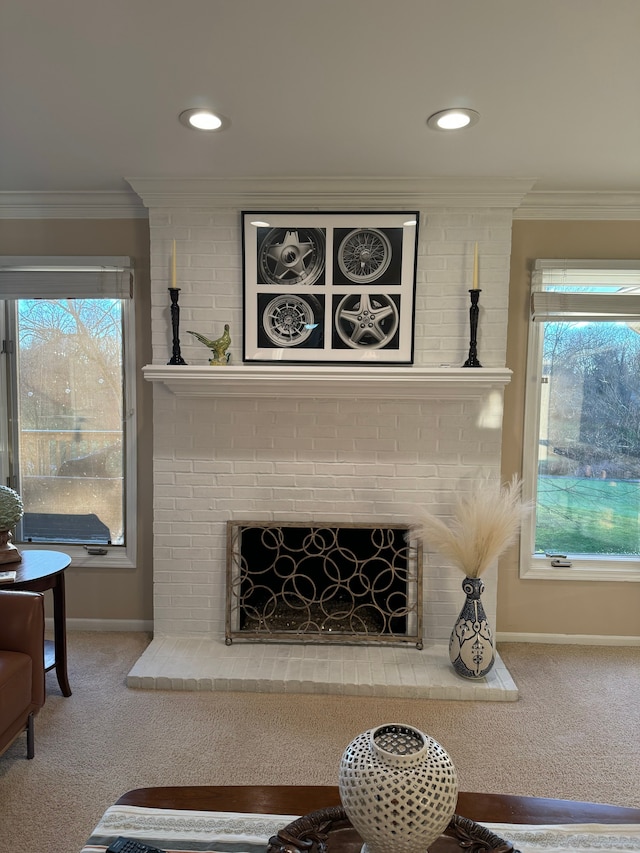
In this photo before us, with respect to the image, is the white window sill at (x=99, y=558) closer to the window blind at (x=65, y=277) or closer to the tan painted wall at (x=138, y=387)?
the tan painted wall at (x=138, y=387)

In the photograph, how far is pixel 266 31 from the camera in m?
1.55

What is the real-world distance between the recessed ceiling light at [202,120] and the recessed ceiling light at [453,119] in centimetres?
77

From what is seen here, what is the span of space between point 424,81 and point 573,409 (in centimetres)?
199

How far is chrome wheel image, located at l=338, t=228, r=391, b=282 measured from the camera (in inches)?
111

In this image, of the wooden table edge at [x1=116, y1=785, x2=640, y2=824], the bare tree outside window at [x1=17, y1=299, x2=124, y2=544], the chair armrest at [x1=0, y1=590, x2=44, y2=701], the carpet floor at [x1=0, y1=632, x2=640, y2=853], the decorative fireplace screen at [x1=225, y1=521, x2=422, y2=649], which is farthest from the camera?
the bare tree outside window at [x1=17, y1=299, x2=124, y2=544]

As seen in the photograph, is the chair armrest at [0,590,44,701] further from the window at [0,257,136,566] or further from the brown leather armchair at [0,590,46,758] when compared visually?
the window at [0,257,136,566]

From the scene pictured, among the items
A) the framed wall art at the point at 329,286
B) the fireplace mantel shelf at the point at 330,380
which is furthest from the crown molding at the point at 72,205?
the fireplace mantel shelf at the point at 330,380

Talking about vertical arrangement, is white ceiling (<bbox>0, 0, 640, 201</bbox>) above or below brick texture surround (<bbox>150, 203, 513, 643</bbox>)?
above

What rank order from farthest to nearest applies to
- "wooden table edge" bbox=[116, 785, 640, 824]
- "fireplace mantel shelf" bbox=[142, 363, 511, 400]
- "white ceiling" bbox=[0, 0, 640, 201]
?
"fireplace mantel shelf" bbox=[142, 363, 511, 400], "white ceiling" bbox=[0, 0, 640, 201], "wooden table edge" bbox=[116, 785, 640, 824]

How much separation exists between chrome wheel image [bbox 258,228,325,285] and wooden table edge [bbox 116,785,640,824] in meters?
2.19

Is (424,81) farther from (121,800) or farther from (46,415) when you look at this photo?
(46,415)

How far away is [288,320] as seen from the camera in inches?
113

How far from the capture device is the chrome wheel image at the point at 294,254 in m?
2.84

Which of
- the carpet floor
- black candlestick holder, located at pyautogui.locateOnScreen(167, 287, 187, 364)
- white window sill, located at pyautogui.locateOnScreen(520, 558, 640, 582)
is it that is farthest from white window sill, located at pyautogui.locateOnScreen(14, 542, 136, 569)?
white window sill, located at pyautogui.locateOnScreen(520, 558, 640, 582)
